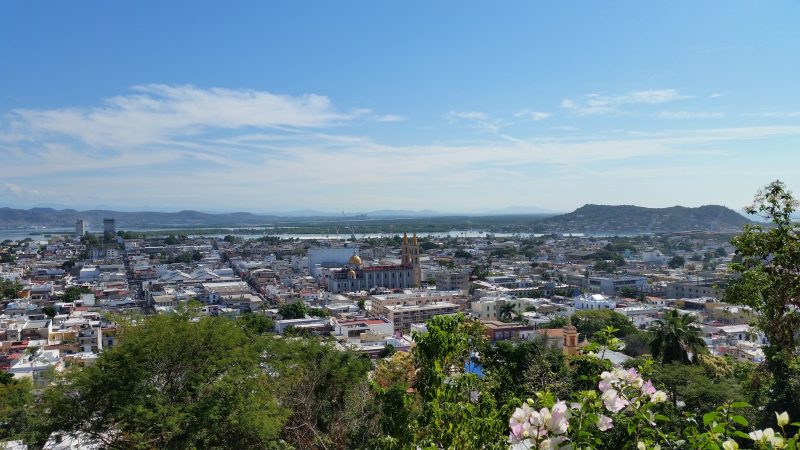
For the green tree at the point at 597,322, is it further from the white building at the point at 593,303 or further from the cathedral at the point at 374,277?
the cathedral at the point at 374,277

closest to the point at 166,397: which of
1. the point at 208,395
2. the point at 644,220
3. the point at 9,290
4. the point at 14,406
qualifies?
the point at 208,395

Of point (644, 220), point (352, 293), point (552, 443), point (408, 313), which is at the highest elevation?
point (552, 443)

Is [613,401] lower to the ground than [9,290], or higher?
higher

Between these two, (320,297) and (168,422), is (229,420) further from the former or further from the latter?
(320,297)

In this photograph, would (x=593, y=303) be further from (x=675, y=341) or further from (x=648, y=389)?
(x=648, y=389)

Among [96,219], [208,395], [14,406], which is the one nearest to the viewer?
[208,395]
